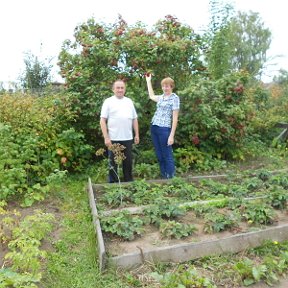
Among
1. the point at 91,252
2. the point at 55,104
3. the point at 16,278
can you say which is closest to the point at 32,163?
the point at 55,104

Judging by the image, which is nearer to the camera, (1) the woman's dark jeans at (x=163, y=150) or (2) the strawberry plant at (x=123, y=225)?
(2) the strawberry plant at (x=123, y=225)

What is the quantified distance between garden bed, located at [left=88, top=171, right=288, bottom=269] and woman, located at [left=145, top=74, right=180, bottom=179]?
67 centimetres

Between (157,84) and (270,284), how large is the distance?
179 inches

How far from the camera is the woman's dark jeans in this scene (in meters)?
5.50

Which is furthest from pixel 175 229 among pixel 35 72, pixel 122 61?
pixel 35 72

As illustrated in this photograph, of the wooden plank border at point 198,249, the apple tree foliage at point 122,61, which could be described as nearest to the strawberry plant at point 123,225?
the wooden plank border at point 198,249

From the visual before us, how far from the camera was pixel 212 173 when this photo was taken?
21.1 ft

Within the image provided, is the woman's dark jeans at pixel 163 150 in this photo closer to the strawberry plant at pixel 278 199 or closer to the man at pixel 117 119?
the man at pixel 117 119

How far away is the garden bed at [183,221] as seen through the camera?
337 centimetres

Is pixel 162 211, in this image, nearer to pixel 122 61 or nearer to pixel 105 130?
pixel 105 130

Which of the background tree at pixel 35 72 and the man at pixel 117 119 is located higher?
Result: the background tree at pixel 35 72

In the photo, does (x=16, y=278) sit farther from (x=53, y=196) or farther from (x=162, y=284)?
(x=53, y=196)

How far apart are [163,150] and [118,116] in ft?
3.25

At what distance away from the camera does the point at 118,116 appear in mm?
5062
